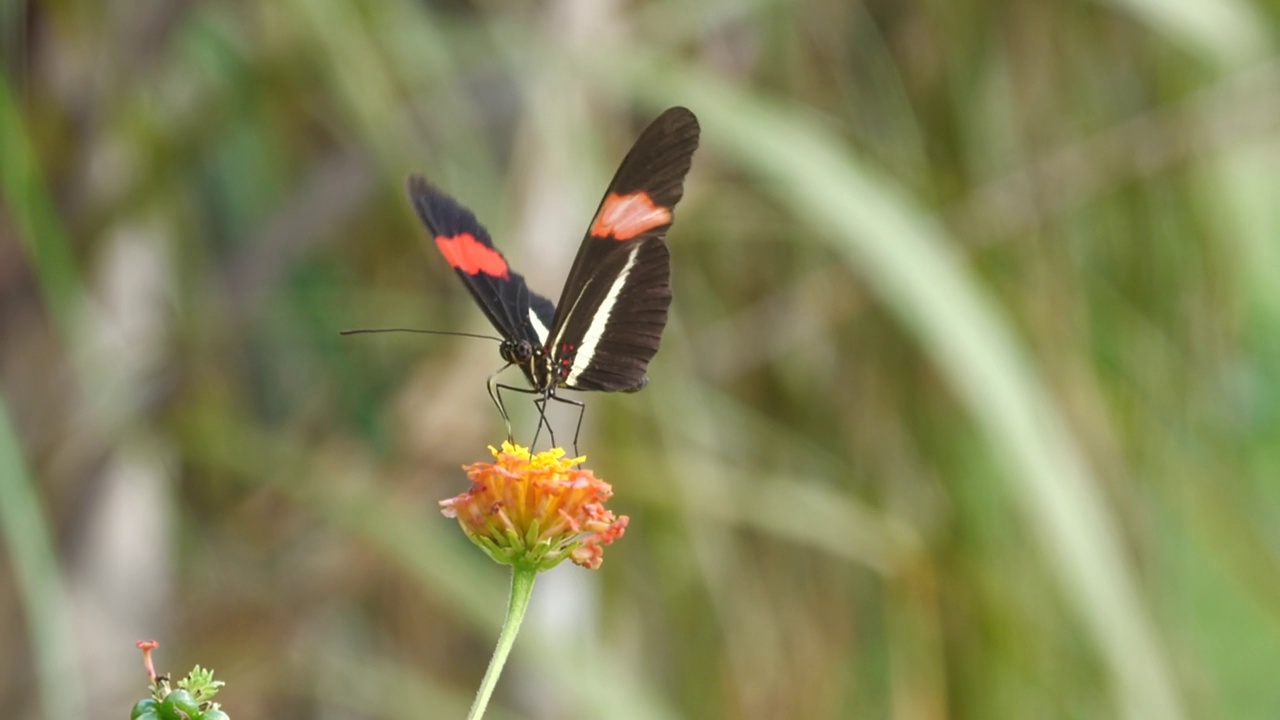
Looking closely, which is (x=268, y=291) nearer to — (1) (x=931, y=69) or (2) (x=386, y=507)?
(2) (x=386, y=507)

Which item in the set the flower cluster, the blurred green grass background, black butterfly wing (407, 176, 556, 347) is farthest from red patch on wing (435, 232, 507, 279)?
the blurred green grass background

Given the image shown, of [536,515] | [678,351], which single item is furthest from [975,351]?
[536,515]

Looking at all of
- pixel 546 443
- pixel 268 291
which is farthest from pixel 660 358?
pixel 268 291

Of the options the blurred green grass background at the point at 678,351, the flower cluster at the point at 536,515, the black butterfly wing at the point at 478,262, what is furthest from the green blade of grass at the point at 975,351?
the flower cluster at the point at 536,515

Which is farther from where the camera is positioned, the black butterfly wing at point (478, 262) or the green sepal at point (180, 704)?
the black butterfly wing at point (478, 262)

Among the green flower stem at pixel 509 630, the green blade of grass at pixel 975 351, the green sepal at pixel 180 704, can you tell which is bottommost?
the green sepal at pixel 180 704

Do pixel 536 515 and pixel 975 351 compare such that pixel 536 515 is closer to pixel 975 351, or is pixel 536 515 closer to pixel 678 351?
pixel 975 351

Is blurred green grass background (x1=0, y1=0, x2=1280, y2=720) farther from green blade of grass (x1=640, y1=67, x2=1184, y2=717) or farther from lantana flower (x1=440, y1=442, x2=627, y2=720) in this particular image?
lantana flower (x1=440, y1=442, x2=627, y2=720)

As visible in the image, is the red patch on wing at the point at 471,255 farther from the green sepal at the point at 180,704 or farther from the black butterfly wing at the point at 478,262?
the green sepal at the point at 180,704
